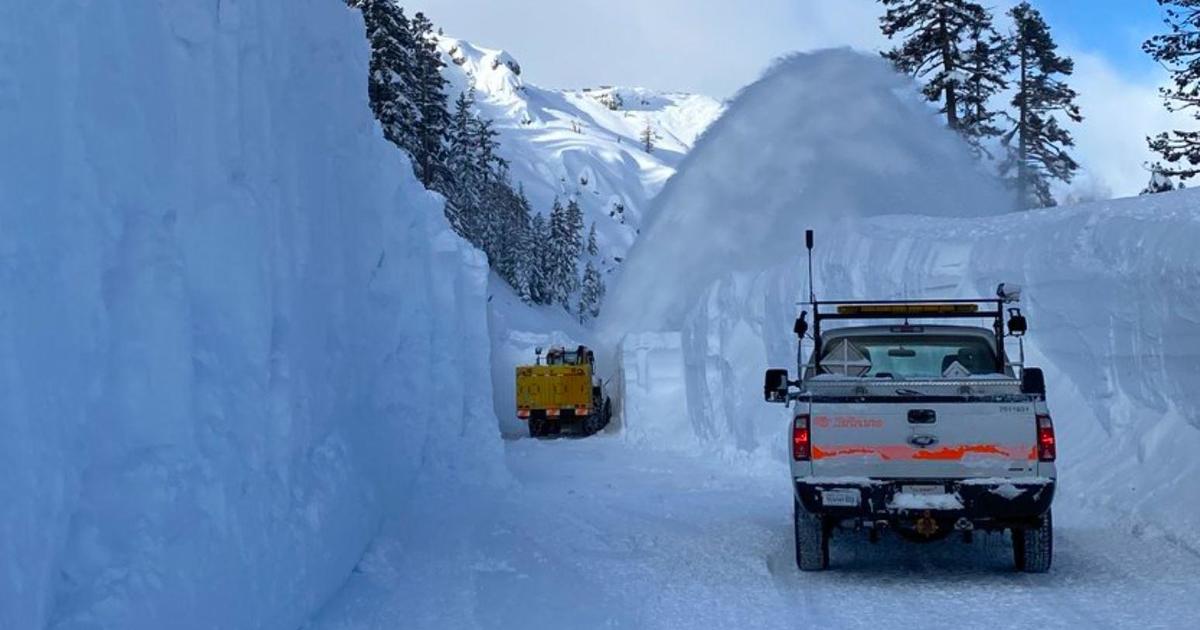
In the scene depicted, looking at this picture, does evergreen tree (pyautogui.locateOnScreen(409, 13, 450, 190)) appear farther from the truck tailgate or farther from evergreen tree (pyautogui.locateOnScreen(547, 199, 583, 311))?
evergreen tree (pyautogui.locateOnScreen(547, 199, 583, 311))

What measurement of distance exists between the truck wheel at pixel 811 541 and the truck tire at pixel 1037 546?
56.2 inches

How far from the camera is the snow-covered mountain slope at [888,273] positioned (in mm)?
11328

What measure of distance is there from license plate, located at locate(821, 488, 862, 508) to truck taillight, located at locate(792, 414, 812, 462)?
30cm

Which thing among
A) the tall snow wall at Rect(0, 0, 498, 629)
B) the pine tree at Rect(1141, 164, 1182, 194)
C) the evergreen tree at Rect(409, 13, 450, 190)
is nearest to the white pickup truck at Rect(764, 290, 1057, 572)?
the tall snow wall at Rect(0, 0, 498, 629)

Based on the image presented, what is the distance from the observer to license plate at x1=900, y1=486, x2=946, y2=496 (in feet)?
27.0

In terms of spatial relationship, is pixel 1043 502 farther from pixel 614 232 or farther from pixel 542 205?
pixel 614 232

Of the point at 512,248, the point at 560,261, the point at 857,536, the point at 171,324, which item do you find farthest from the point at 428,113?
the point at 560,261

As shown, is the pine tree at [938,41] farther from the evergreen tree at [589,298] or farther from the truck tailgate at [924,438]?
the evergreen tree at [589,298]

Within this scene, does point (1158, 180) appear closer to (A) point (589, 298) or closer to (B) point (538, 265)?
(B) point (538, 265)

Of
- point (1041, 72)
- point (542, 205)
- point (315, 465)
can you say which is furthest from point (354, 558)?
point (542, 205)

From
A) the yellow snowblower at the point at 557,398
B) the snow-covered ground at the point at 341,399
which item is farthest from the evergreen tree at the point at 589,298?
the snow-covered ground at the point at 341,399

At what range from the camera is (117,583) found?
459 centimetres

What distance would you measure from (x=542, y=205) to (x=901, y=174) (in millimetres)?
134934

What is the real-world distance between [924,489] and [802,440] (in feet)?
3.08
